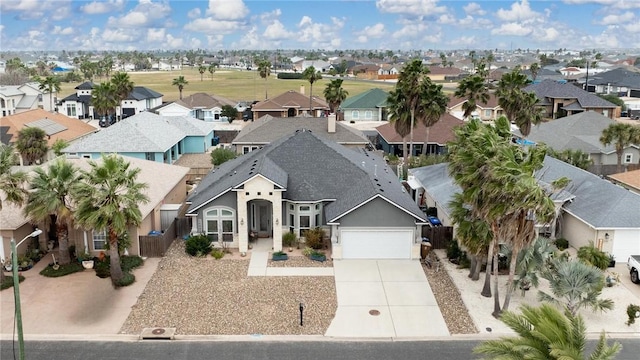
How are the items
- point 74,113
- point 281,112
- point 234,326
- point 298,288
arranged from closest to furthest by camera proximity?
point 234,326 < point 298,288 < point 281,112 < point 74,113

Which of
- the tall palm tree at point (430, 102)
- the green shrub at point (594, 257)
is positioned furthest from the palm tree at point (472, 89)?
the green shrub at point (594, 257)

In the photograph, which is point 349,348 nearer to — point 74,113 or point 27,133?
point 27,133

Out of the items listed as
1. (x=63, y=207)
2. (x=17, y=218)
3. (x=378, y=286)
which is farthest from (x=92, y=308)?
(x=378, y=286)

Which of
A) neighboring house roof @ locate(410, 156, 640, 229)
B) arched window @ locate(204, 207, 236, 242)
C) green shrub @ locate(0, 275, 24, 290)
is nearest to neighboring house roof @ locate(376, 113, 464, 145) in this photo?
neighboring house roof @ locate(410, 156, 640, 229)

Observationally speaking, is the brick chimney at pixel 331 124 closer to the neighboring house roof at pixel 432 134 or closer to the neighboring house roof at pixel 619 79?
the neighboring house roof at pixel 432 134

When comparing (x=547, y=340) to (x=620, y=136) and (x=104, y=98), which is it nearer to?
(x=620, y=136)

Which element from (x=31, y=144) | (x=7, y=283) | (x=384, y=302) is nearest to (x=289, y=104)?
(x=31, y=144)

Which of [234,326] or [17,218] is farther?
[17,218]
